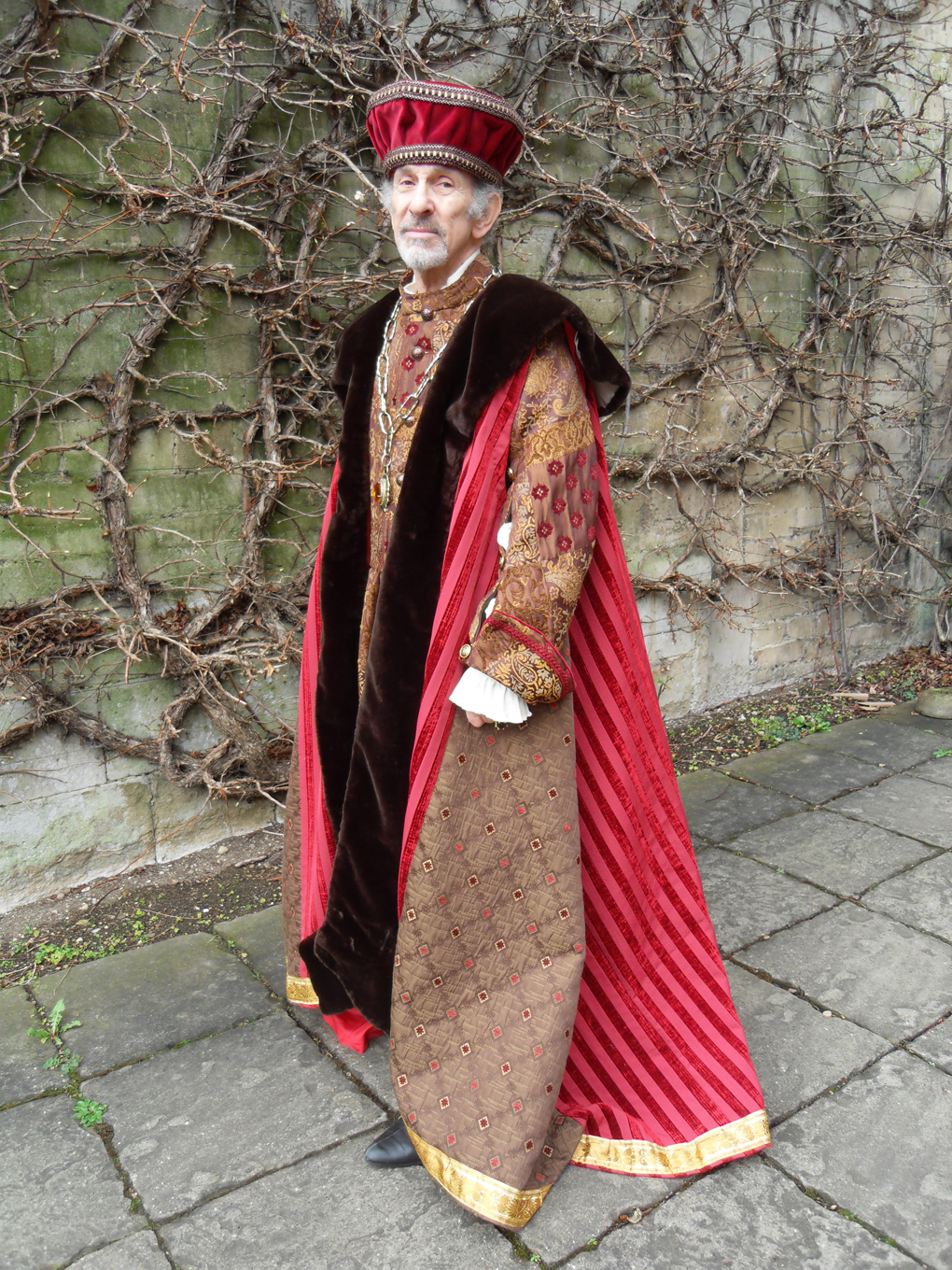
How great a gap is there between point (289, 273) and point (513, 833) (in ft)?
6.40

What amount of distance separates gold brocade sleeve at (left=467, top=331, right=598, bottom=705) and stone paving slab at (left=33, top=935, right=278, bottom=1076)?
1.18 meters

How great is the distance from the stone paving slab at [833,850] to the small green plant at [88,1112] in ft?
6.15

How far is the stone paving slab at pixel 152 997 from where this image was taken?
1.94 meters

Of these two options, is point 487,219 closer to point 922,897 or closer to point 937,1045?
point 937,1045

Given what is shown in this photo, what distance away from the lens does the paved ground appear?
1411mm

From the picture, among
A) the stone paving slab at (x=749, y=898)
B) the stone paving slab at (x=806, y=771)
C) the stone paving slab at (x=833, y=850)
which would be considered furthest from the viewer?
the stone paving slab at (x=806, y=771)

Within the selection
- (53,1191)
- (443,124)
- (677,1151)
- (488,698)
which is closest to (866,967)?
(677,1151)

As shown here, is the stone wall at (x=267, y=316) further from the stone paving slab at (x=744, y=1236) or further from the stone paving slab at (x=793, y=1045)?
the stone paving slab at (x=744, y=1236)

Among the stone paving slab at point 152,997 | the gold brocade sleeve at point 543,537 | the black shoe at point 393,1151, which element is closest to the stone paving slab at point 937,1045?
the black shoe at point 393,1151

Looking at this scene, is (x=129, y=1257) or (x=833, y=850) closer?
(x=129, y=1257)

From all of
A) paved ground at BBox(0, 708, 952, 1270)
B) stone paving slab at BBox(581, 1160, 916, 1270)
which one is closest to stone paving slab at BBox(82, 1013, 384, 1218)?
paved ground at BBox(0, 708, 952, 1270)

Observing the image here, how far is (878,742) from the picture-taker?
12.1ft

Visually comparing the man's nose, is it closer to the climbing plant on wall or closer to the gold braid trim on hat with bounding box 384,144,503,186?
the gold braid trim on hat with bounding box 384,144,503,186

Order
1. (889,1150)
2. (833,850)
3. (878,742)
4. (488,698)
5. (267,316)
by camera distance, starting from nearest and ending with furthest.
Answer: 1. (488,698)
2. (889,1150)
3. (267,316)
4. (833,850)
5. (878,742)
